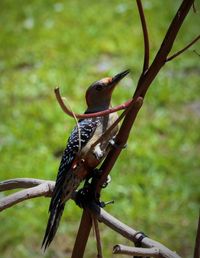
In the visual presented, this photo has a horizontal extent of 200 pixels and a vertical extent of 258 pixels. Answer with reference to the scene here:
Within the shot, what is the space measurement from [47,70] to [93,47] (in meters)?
0.82

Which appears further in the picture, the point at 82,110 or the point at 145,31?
the point at 82,110

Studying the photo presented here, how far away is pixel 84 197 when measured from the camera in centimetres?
217

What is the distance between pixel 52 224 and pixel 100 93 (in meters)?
1.05

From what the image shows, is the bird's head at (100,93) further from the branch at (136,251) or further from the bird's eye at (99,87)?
the branch at (136,251)

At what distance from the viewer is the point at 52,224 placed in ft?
8.76

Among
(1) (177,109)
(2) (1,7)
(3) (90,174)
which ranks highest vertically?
(2) (1,7)

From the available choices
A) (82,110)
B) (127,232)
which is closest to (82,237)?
(127,232)

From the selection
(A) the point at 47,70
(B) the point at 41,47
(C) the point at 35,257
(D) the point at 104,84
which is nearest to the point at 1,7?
(B) the point at 41,47

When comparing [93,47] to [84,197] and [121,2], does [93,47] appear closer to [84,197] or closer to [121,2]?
[121,2]

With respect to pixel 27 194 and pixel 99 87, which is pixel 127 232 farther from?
pixel 99 87

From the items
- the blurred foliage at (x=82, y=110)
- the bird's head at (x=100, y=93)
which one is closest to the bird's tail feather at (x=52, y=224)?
the bird's head at (x=100, y=93)

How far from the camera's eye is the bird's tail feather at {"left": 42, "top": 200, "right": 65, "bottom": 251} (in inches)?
101

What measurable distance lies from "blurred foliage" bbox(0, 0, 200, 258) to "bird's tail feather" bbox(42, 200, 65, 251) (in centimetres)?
233

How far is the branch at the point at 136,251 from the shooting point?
5.40ft
